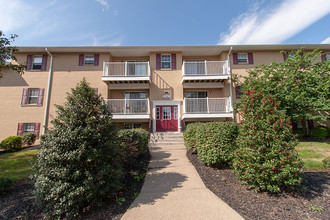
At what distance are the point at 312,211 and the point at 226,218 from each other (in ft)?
5.71

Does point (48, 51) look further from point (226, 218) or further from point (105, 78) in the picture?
point (226, 218)

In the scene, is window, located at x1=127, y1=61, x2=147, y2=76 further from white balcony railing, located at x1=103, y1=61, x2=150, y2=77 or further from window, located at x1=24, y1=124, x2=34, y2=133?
window, located at x1=24, y1=124, x2=34, y2=133

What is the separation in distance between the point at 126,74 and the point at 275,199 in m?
11.4

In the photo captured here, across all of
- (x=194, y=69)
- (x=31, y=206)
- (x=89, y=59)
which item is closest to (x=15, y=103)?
(x=89, y=59)

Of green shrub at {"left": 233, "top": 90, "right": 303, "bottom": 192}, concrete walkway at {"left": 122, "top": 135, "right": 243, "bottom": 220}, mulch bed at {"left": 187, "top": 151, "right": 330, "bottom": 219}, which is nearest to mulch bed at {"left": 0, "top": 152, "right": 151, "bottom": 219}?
concrete walkway at {"left": 122, "top": 135, "right": 243, "bottom": 220}

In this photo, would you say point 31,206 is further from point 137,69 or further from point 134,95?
point 137,69

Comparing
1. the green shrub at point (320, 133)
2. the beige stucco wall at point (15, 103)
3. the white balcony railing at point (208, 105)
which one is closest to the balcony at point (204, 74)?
the white balcony railing at point (208, 105)

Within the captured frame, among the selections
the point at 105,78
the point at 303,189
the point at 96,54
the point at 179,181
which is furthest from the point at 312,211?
the point at 96,54

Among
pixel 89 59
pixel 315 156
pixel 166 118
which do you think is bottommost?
pixel 315 156

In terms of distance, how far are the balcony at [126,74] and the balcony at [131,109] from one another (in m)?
1.57

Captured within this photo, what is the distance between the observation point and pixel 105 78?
12289 millimetres

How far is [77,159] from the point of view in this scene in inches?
123

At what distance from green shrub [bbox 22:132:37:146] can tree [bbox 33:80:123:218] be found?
1035cm

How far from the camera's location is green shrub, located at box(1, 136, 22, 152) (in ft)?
32.8
